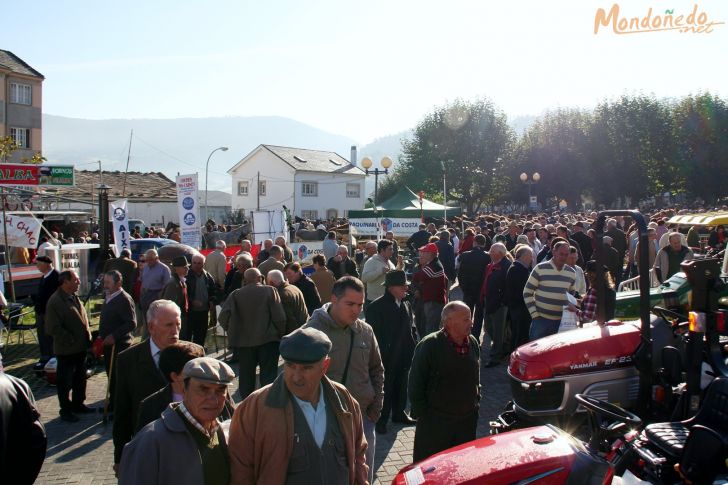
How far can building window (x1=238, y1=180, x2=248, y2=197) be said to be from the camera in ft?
191

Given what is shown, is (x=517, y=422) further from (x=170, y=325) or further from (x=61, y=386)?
(x=61, y=386)

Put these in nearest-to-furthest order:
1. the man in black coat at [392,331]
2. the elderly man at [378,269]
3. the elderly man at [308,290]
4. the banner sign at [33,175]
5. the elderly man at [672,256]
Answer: the man in black coat at [392,331] → the elderly man at [308,290] → the elderly man at [378,269] → the elderly man at [672,256] → the banner sign at [33,175]

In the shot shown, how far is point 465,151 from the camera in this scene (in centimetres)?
5591

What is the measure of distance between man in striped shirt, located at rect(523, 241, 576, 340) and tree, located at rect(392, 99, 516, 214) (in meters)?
46.8

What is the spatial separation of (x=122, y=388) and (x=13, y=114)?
45430mm

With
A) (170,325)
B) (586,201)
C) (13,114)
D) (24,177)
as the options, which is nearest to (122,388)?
→ (170,325)

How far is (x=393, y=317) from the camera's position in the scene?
6832mm

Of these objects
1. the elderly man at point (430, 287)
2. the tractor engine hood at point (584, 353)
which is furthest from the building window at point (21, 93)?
the tractor engine hood at point (584, 353)

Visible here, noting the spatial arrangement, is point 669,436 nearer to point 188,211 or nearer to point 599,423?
point 599,423

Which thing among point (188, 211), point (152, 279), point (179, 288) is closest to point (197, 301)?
point (179, 288)

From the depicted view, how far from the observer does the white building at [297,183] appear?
54281 mm

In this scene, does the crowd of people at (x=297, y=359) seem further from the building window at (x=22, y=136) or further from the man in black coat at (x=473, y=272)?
the building window at (x=22, y=136)

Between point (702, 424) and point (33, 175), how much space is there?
718 inches

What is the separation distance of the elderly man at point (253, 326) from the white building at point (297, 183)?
4540 centimetres
